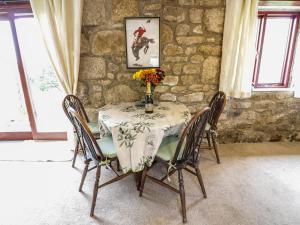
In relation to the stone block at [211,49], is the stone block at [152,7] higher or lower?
higher

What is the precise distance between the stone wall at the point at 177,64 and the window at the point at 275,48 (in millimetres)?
284

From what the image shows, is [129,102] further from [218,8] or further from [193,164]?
[218,8]

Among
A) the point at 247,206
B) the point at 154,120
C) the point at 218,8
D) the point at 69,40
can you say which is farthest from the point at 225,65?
the point at 69,40

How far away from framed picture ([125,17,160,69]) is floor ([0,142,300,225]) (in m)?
1.37

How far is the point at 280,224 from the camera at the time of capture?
156 centimetres

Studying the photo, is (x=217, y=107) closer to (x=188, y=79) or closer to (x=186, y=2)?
(x=188, y=79)

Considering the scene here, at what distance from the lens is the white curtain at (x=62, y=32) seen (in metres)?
2.18

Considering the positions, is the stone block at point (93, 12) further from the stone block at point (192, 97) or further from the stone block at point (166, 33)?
the stone block at point (192, 97)

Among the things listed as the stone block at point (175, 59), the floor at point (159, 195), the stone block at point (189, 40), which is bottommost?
the floor at point (159, 195)

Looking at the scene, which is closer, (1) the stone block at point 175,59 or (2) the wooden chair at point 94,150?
(2) the wooden chair at point 94,150

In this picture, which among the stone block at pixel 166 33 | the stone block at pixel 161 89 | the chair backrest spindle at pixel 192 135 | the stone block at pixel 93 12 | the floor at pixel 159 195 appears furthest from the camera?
the stone block at pixel 161 89

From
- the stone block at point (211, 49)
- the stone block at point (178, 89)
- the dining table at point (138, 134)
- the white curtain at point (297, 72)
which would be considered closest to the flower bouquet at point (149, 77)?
the dining table at point (138, 134)

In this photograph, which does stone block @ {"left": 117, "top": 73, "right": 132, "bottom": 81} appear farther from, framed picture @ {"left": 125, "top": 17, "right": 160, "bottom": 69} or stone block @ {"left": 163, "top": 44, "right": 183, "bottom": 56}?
stone block @ {"left": 163, "top": 44, "right": 183, "bottom": 56}

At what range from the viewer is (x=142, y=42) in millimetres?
2355
